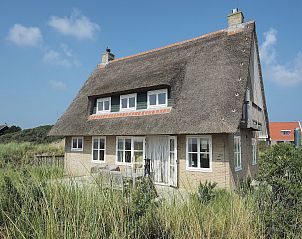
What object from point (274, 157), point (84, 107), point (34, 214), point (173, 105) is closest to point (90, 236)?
point (34, 214)

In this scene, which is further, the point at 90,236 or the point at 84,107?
the point at 84,107

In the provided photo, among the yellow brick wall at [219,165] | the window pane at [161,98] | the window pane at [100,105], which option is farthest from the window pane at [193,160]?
the window pane at [100,105]

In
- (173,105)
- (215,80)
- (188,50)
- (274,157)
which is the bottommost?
(274,157)

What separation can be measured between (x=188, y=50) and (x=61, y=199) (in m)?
13.5

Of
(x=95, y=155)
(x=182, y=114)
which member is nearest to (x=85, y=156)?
(x=95, y=155)

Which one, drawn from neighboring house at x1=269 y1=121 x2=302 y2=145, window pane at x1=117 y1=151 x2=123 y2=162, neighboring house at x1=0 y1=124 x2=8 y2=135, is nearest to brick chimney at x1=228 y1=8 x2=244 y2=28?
window pane at x1=117 y1=151 x2=123 y2=162

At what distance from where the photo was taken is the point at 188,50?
619 inches

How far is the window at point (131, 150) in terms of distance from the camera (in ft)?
45.5

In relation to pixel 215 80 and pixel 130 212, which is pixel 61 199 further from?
pixel 215 80

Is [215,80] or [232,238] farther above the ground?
[215,80]

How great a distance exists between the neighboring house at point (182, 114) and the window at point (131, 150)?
2.2 inches

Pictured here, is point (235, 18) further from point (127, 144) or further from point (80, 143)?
point (80, 143)

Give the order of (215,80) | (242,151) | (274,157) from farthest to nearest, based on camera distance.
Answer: (242,151) → (215,80) → (274,157)

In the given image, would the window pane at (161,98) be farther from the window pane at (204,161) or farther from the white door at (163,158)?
the window pane at (204,161)
